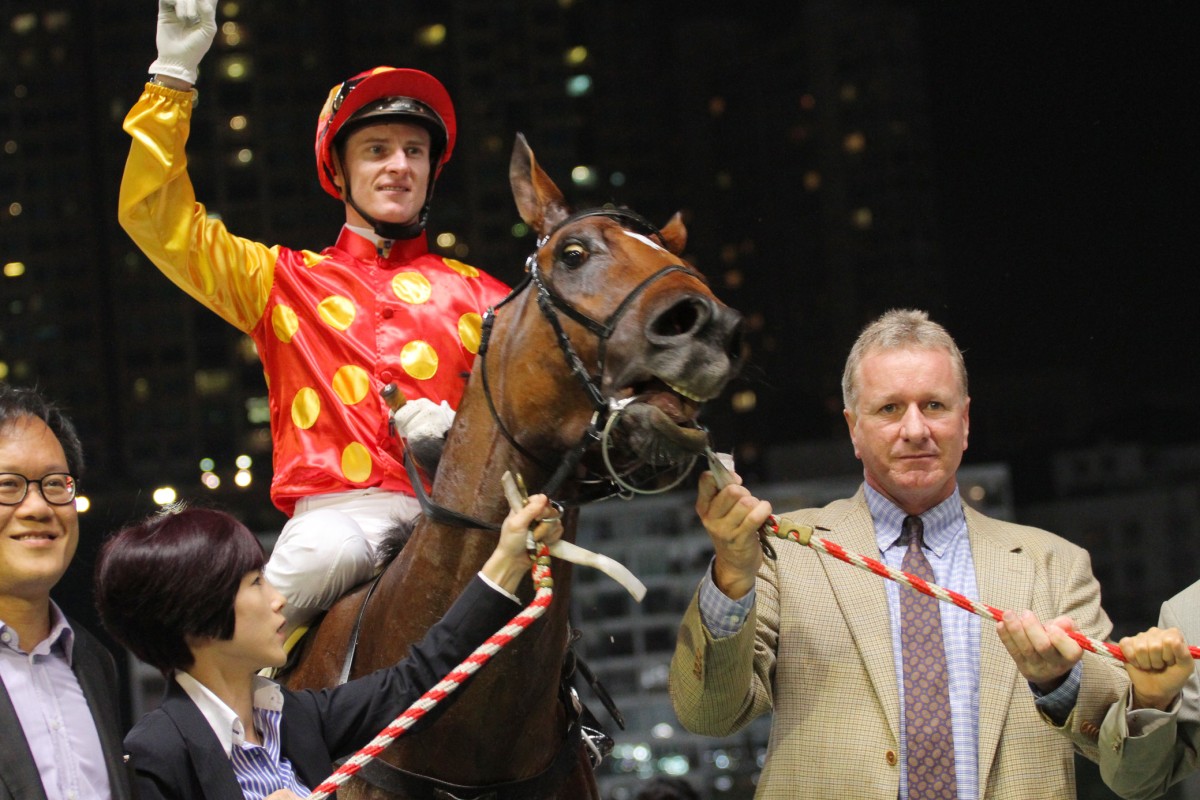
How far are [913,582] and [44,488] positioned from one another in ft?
3.72

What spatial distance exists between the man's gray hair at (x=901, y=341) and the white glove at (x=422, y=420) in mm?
655

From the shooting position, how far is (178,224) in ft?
8.09

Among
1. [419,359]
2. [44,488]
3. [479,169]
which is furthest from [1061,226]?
[44,488]

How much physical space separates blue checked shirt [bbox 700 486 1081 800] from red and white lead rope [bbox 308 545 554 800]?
0.83ft

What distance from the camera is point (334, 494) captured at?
2521 mm

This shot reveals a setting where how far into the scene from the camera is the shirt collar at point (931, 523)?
226 centimetres

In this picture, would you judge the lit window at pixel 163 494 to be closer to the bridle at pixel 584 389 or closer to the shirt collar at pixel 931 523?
the bridle at pixel 584 389

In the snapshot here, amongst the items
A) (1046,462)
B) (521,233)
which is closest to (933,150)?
(1046,462)

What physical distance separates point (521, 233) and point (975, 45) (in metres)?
2.04

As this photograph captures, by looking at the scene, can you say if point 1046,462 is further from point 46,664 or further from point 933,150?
point 46,664

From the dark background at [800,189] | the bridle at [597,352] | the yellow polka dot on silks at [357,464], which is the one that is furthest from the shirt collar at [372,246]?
the dark background at [800,189]

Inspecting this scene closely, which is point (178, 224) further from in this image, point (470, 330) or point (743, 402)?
point (743, 402)

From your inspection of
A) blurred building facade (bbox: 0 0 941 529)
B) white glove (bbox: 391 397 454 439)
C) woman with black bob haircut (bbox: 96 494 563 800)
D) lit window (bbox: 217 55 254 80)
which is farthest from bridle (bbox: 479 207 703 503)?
lit window (bbox: 217 55 254 80)

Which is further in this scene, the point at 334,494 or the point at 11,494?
the point at 334,494
